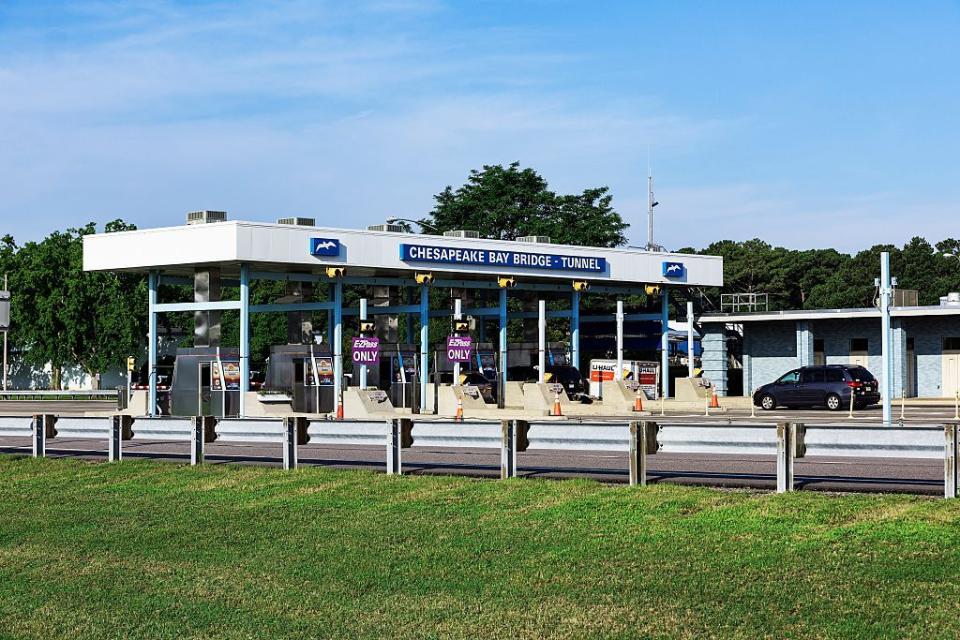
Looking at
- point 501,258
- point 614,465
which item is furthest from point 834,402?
point 614,465

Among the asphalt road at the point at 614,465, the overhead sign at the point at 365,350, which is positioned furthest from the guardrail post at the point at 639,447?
the overhead sign at the point at 365,350

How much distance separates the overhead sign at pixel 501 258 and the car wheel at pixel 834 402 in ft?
46.1

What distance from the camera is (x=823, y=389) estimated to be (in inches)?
1769

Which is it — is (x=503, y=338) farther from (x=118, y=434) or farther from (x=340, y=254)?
(x=118, y=434)

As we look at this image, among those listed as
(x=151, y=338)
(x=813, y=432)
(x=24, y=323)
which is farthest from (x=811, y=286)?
(x=813, y=432)

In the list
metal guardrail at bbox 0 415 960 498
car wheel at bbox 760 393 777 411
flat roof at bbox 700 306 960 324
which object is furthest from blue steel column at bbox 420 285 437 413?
metal guardrail at bbox 0 415 960 498

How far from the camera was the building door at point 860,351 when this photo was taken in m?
56.4

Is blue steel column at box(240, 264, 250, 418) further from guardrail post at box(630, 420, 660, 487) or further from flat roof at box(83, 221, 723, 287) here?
guardrail post at box(630, 420, 660, 487)

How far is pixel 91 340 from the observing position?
274ft

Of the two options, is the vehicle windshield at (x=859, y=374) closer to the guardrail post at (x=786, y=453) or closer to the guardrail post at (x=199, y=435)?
the guardrail post at (x=199, y=435)

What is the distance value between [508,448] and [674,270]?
4513 cm

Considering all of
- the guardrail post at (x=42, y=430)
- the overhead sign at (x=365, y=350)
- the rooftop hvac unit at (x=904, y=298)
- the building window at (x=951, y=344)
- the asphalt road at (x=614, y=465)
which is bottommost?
the asphalt road at (x=614, y=465)

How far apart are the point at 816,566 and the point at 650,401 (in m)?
40.8

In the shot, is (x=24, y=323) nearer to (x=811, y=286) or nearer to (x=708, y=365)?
(x=708, y=365)
